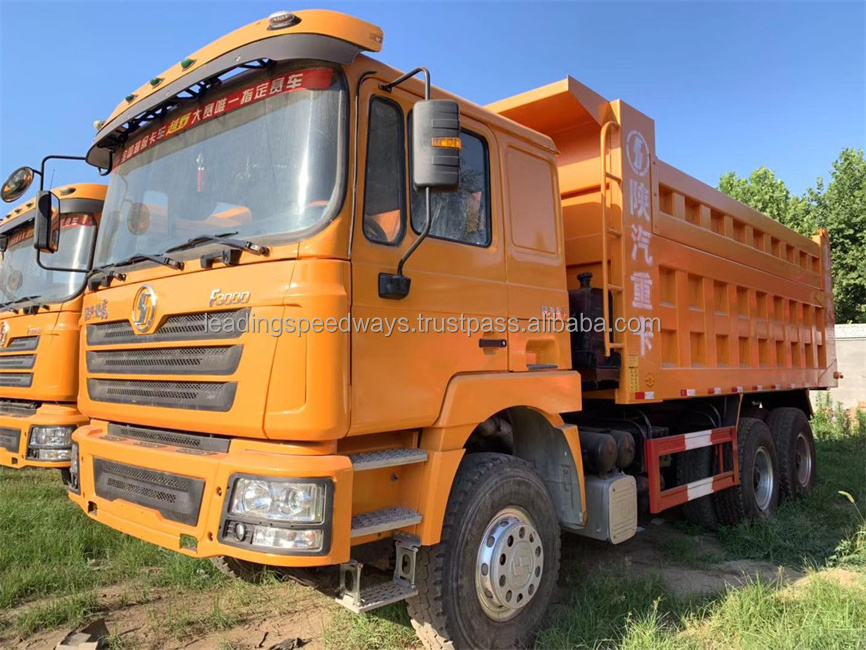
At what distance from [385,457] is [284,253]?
0.94 metres

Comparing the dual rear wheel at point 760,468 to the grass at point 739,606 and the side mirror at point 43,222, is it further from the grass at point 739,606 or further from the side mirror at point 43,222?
the side mirror at point 43,222

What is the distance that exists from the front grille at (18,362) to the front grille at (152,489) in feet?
9.23

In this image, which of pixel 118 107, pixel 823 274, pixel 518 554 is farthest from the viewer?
pixel 823 274

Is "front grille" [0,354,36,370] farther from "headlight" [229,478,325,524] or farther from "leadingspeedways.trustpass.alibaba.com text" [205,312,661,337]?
"headlight" [229,478,325,524]

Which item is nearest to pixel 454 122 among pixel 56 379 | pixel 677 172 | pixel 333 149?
pixel 333 149

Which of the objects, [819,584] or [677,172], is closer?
[819,584]

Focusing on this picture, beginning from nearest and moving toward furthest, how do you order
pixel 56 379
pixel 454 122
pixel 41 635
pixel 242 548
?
pixel 242 548, pixel 454 122, pixel 41 635, pixel 56 379

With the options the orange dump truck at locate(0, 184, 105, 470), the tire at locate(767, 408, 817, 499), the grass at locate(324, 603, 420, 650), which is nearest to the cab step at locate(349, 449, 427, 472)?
the grass at locate(324, 603, 420, 650)

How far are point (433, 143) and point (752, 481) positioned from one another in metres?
4.88

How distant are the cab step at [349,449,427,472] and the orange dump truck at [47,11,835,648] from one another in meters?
0.01

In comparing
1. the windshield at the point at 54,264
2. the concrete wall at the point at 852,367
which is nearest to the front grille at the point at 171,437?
the windshield at the point at 54,264

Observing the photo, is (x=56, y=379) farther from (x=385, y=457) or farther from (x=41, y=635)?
(x=385, y=457)

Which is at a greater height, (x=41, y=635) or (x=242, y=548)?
(x=242, y=548)

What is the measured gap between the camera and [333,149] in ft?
8.27
